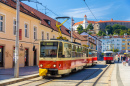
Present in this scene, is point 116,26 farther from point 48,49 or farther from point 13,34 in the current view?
point 48,49

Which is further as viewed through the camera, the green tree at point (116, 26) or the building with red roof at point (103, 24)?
the building with red roof at point (103, 24)

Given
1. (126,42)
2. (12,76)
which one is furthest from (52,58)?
(126,42)

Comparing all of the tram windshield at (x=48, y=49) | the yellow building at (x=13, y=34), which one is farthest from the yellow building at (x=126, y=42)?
the tram windshield at (x=48, y=49)

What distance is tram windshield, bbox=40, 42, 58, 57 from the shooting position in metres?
14.4

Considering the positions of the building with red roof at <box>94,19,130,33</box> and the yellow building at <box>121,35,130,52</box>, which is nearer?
the yellow building at <box>121,35,130,52</box>

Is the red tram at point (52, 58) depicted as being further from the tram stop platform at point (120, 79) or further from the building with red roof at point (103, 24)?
the building with red roof at point (103, 24)

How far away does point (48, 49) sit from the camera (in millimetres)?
14555

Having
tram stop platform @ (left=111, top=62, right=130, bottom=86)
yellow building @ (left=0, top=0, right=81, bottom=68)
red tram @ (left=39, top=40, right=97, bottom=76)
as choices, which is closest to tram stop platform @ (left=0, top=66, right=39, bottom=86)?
red tram @ (left=39, top=40, right=97, bottom=76)

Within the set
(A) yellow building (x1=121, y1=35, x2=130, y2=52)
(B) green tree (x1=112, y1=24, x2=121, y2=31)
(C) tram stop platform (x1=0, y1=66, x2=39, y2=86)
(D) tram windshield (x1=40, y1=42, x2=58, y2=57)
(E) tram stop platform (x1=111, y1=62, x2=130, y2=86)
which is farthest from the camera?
(B) green tree (x1=112, y1=24, x2=121, y2=31)

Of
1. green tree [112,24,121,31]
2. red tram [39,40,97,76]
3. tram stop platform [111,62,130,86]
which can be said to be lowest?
tram stop platform [111,62,130,86]

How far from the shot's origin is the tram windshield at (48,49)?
47.3 ft

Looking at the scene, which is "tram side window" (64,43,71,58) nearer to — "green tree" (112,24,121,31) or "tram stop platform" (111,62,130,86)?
"tram stop platform" (111,62,130,86)

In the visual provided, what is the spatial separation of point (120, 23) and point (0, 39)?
182098 mm

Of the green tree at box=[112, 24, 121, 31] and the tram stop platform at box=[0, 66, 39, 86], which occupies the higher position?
the green tree at box=[112, 24, 121, 31]
